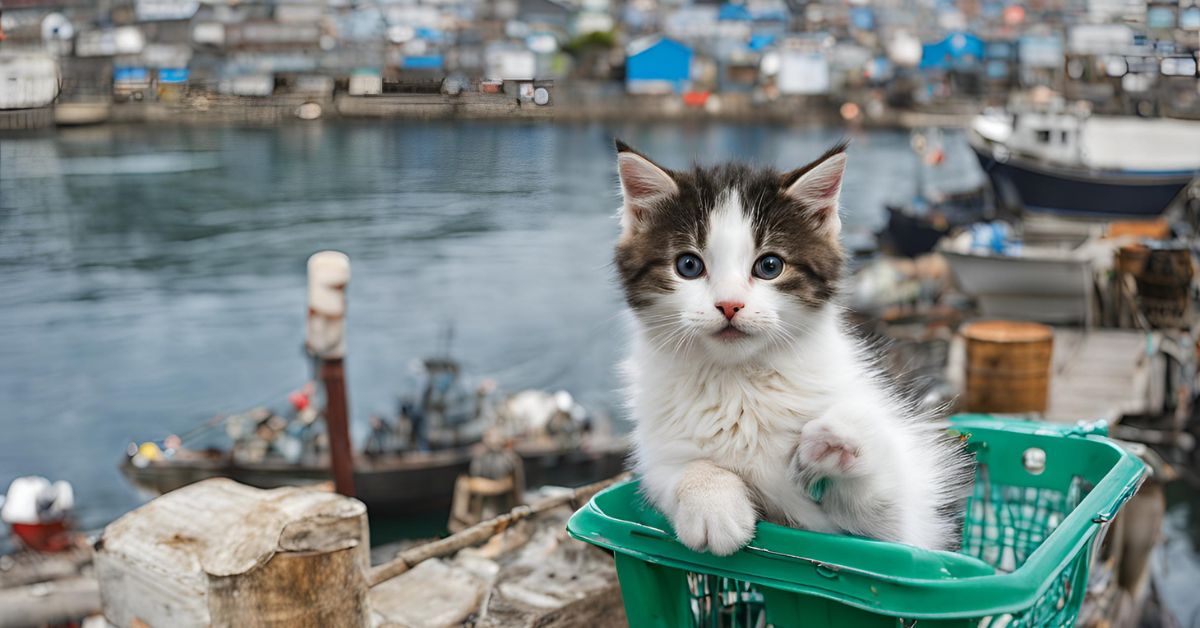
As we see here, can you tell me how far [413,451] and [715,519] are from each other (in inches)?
381

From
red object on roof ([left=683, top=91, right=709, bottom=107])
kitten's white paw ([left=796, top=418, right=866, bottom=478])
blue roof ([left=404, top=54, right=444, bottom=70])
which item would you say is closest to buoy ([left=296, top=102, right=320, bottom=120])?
blue roof ([left=404, top=54, right=444, bottom=70])

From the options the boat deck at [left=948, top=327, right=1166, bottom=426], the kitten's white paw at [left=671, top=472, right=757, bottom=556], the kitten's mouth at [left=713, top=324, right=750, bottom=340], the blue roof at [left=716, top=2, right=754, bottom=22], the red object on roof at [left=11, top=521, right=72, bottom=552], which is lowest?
the red object on roof at [left=11, top=521, right=72, bottom=552]

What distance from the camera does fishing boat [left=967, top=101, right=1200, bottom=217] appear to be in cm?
1421

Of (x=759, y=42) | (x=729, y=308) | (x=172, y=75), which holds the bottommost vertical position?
(x=729, y=308)

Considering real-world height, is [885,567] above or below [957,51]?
below

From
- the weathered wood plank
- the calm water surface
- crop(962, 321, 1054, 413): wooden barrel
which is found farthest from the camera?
the calm water surface

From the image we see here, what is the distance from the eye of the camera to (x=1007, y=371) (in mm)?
5004

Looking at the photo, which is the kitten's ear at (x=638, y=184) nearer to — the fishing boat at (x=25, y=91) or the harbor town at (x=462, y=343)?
the harbor town at (x=462, y=343)

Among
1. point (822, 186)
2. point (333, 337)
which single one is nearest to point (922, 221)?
point (333, 337)

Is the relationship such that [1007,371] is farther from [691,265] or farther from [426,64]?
[691,265]

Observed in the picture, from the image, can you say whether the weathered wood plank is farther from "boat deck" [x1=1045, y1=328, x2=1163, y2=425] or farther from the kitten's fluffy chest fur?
"boat deck" [x1=1045, y1=328, x2=1163, y2=425]

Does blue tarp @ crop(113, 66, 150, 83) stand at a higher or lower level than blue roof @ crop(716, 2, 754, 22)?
lower

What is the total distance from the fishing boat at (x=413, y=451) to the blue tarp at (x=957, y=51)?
47474mm

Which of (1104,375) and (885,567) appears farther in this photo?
(1104,375)
